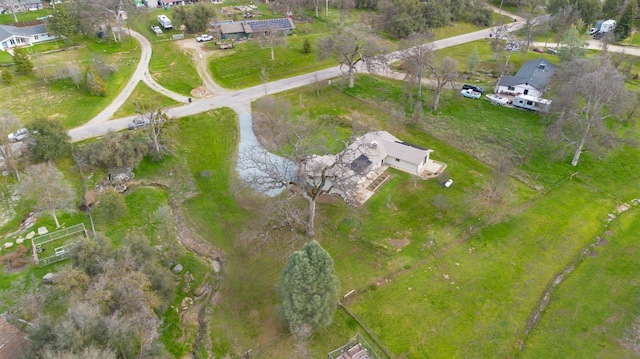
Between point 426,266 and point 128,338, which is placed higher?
point 128,338

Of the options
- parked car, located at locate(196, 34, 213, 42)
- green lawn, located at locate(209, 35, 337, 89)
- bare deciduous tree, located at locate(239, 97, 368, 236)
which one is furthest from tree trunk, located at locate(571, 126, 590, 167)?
parked car, located at locate(196, 34, 213, 42)

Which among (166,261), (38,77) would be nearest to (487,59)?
(166,261)

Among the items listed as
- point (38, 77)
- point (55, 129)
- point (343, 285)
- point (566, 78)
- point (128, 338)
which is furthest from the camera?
point (38, 77)

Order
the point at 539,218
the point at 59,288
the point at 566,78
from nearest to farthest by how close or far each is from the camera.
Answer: the point at 59,288 → the point at 539,218 → the point at 566,78

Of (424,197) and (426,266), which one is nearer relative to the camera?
(426,266)

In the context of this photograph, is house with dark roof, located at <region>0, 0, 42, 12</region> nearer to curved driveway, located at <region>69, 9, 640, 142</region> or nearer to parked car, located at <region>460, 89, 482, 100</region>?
curved driveway, located at <region>69, 9, 640, 142</region>

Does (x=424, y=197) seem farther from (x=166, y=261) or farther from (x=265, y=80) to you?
(x=265, y=80)

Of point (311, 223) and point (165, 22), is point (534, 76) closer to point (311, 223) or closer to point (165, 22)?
point (311, 223)

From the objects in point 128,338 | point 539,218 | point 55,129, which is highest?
point 55,129
